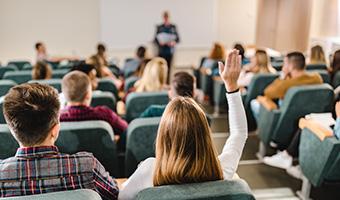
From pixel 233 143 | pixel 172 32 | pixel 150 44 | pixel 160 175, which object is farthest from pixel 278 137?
pixel 150 44

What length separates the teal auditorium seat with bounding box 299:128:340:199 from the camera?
2230 mm

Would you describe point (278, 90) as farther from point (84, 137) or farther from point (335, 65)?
point (84, 137)

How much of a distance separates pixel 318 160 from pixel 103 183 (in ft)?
5.31

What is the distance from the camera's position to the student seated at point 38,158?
1.25 m

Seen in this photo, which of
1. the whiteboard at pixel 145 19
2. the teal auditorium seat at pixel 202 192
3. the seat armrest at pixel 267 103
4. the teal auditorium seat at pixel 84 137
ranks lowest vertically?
the seat armrest at pixel 267 103

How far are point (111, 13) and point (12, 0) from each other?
2.14 meters

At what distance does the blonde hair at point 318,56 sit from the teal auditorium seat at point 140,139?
2593 mm

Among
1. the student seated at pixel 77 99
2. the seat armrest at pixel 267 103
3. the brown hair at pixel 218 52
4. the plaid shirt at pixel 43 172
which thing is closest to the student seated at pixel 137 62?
the brown hair at pixel 218 52

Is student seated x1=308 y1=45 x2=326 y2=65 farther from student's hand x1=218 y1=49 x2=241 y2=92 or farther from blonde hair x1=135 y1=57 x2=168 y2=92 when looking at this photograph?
student's hand x1=218 y1=49 x2=241 y2=92

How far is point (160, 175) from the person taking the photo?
126cm

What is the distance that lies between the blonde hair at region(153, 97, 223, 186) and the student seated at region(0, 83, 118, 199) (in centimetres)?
30

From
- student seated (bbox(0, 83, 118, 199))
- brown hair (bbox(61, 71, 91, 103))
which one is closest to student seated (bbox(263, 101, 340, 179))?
brown hair (bbox(61, 71, 91, 103))

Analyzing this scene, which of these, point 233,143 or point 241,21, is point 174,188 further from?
point 241,21

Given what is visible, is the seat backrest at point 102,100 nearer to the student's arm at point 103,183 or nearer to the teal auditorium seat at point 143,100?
the teal auditorium seat at point 143,100
